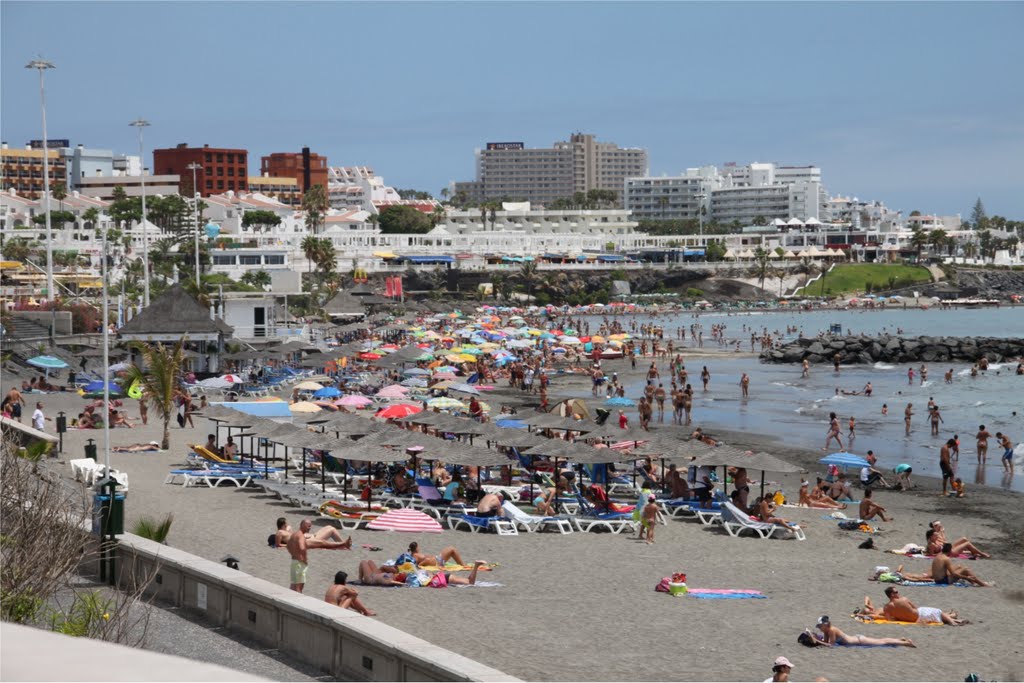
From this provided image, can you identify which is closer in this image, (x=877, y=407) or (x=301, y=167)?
(x=877, y=407)

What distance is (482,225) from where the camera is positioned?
6506 inches

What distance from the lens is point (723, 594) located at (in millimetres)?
A: 14023

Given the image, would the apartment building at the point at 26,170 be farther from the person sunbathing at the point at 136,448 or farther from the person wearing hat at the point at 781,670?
the person wearing hat at the point at 781,670

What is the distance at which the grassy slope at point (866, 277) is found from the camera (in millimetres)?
145500

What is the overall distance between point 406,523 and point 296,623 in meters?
7.99

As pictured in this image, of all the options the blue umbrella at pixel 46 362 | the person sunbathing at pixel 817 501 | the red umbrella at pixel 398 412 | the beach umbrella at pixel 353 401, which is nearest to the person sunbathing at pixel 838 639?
the person sunbathing at pixel 817 501

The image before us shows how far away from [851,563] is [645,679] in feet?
22.6

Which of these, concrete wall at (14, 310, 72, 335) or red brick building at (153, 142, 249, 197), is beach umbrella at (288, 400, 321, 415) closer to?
concrete wall at (14, 310, 72, 335)

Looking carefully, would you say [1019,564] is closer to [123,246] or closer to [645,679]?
[645,679]

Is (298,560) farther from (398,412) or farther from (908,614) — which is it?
(398,412)

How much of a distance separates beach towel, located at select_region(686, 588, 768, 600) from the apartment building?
144911 mm

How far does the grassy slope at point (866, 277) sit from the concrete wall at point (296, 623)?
138211mm

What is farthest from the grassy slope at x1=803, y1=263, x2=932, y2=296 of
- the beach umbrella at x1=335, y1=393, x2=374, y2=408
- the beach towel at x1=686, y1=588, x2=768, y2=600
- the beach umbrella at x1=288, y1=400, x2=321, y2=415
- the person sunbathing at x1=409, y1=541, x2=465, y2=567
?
the person sunbathing at x1=409, y1=541, x2=465, y2=567

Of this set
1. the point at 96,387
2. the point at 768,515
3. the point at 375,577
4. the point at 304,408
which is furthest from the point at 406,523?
the point at 96,387
